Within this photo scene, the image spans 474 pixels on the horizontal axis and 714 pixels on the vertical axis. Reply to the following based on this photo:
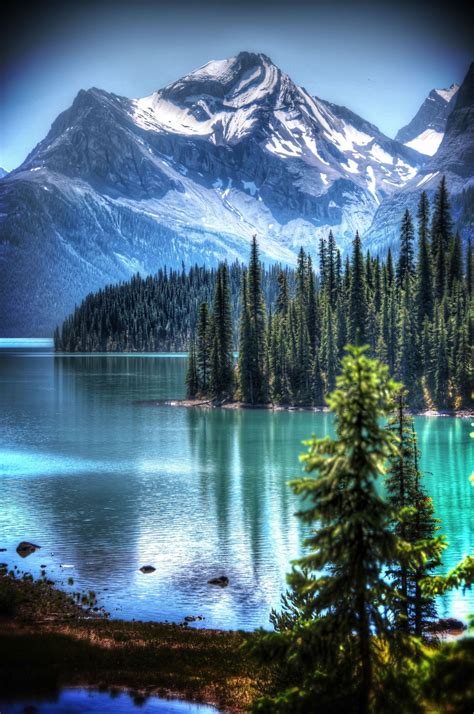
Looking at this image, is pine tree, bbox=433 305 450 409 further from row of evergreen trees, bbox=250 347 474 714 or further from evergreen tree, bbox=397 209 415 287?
row of evergreen trees, bbox=250 347 474 714

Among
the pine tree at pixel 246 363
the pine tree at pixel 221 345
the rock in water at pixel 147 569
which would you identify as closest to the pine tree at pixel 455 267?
the pine tree at pixel 246 363

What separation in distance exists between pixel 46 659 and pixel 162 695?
4.51 meters

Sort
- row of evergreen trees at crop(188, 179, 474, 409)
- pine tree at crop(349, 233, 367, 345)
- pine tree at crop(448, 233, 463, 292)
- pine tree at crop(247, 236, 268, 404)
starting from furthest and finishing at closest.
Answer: pine tree at crop(448, 233, 463, 292) → pine tree at crop(349, 233, 367, 345) → pine tree at crop(247, 236, 268, 404) → row of evergreen trees at crop(188, 179, 474, 409)

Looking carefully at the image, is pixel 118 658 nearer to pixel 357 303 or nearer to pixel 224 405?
pixel 224 405

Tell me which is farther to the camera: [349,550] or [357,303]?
[357,303]

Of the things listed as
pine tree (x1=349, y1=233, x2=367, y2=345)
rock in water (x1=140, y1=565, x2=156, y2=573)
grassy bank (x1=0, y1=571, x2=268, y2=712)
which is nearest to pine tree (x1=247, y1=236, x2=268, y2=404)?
pine tree (x1=349, y1=233, x2=367, y2=345)

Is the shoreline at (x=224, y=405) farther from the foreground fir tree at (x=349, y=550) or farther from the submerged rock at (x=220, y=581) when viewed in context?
the foreground fir tree at (x=349, y=550)

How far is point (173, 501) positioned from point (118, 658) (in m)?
30.9

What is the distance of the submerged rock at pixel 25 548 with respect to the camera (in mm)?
42531

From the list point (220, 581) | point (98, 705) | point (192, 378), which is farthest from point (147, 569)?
point (192, 378)

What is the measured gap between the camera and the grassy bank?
24.0 metres

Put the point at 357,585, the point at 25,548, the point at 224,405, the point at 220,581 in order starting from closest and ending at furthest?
the point at 357,585
the point at 220,581
the point at 25,548
the point at 224,405

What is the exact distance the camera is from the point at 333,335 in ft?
416

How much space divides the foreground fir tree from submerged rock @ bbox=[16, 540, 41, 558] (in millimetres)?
29875
